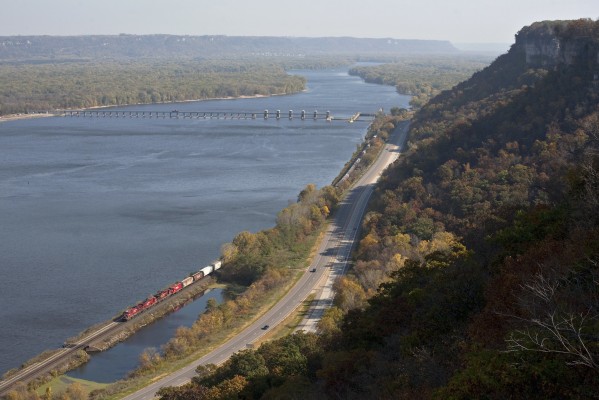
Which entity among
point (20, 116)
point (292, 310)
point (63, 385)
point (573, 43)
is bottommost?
point (20, 116)

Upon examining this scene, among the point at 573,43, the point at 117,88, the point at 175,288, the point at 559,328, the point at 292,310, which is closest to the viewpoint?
the point at 559,328

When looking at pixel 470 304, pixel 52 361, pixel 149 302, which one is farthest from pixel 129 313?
pixel 470 304

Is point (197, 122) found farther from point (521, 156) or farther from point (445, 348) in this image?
point (445, 348)

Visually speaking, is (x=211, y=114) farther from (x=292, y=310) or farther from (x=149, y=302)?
(x=292, y=310)

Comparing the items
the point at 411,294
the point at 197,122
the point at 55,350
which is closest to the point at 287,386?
the point at 411,294

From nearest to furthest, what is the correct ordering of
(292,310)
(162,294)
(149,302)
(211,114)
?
(292,310)
(149,302)
(162,294)
(211,114)

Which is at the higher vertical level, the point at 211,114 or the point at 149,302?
the point at 211,114

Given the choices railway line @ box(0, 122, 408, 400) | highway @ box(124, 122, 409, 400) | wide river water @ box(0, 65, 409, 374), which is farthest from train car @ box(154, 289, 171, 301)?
highway @ box(124, 122, 409, 400)
